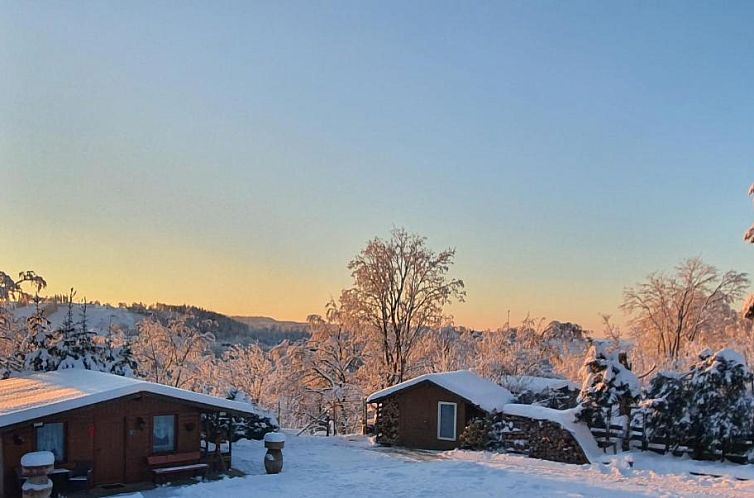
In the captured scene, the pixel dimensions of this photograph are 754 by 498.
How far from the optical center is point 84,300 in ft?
82.2

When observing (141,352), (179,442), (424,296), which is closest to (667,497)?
(179,442)

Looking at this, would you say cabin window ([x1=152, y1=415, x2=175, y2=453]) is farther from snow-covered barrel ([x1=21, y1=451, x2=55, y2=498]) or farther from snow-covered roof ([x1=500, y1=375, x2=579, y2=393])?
snow-covered roof ([x1=500, y1=375, x2=579, y2=393])

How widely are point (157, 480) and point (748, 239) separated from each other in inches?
525

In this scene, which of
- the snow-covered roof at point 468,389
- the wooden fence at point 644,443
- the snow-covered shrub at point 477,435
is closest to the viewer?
the wooden fence at point 644,443

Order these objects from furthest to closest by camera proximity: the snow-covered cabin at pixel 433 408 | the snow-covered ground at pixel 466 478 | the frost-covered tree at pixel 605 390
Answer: the snow-covered cabin at pixel 433 408 < the frost-covered tree at pixel 605 390 < the snow-covered ground at pixel 466 478

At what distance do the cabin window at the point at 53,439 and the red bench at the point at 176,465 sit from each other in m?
2.00

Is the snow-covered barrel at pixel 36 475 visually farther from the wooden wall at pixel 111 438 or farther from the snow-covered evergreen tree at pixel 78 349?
the snow-covered evergreen tree at pixel 78 349

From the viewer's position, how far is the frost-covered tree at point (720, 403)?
638 inches

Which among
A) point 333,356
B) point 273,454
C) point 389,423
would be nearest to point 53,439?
point 273,454

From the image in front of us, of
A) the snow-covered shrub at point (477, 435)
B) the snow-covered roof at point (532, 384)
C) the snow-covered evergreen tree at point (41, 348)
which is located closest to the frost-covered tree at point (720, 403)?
the snow-covered shrub at point (477, 435)

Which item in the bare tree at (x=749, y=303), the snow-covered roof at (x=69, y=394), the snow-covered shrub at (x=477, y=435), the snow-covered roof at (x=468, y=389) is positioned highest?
the bare tree at (x=749, y=303)

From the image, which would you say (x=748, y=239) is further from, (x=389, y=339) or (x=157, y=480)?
(x=389, y=339)

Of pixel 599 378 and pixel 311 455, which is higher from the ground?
pixel 599 378

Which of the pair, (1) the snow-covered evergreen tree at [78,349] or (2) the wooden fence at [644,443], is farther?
(1) the snow-covered evergreen tree at [78,349]
